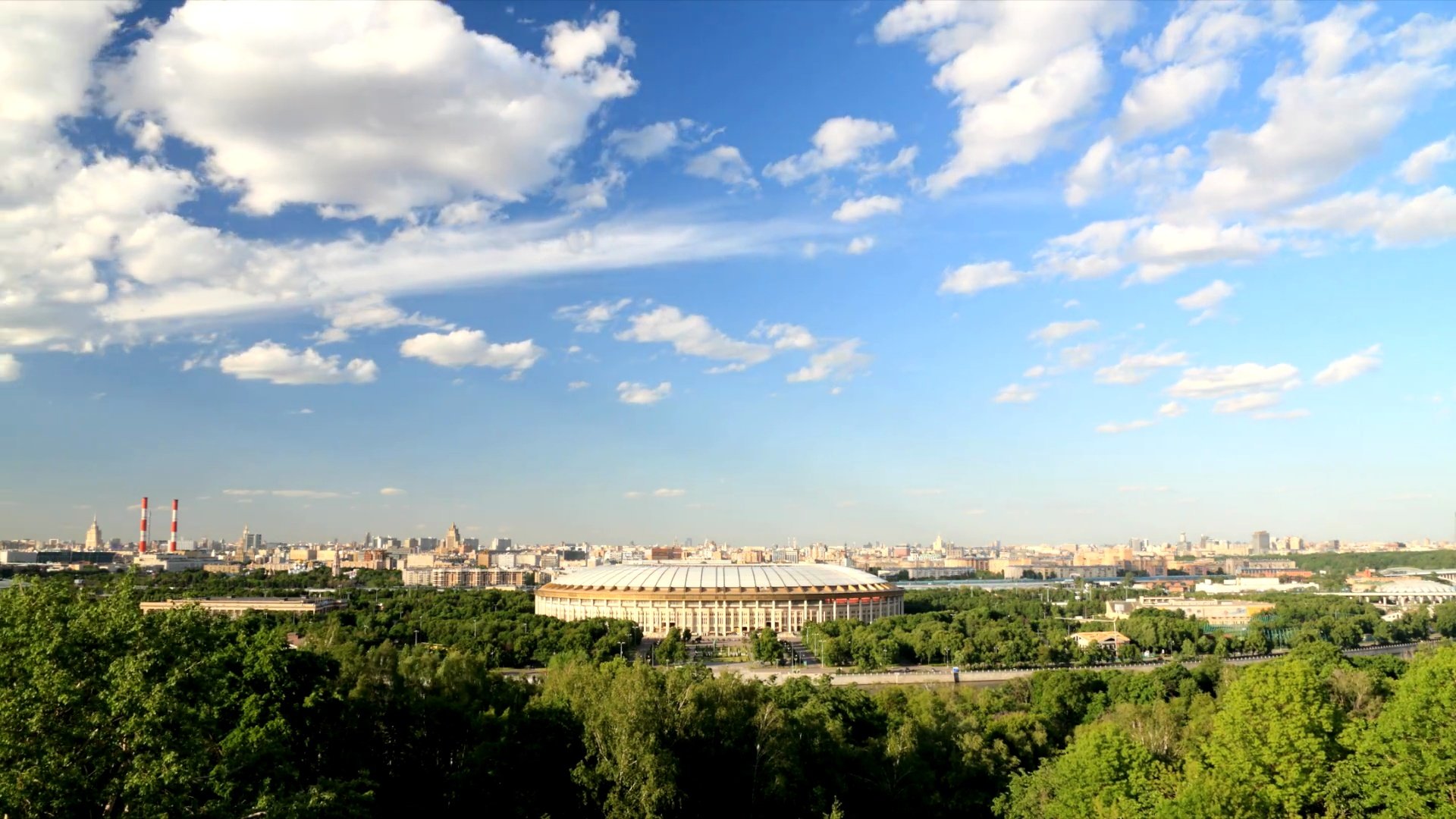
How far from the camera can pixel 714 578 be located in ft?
314

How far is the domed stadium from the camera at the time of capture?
297 feet

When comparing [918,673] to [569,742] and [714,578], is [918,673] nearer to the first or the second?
[714,578]

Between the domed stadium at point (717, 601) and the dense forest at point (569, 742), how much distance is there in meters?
58.2

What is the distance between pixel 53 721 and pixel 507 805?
9.47 meters

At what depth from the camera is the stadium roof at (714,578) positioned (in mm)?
92688

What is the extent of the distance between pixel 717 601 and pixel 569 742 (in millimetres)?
68482

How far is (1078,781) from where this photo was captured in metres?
21.6

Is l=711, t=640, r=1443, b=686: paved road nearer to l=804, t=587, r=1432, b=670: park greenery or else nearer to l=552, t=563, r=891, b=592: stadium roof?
l=804, t=587, r=1432, b=670: park greenery

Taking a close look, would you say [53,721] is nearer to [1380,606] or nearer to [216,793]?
[216,793]

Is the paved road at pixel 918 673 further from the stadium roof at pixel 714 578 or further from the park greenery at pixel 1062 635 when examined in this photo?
the stadium roof at pixel 714 578

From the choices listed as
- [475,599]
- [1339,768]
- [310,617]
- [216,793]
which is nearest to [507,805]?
[216,793]

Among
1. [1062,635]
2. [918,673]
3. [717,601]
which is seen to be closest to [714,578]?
[717,601]

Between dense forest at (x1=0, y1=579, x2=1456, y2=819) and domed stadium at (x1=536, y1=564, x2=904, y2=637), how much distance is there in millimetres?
58214

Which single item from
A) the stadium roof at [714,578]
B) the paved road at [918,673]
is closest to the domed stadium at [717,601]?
the stadium roof at [714,578]
